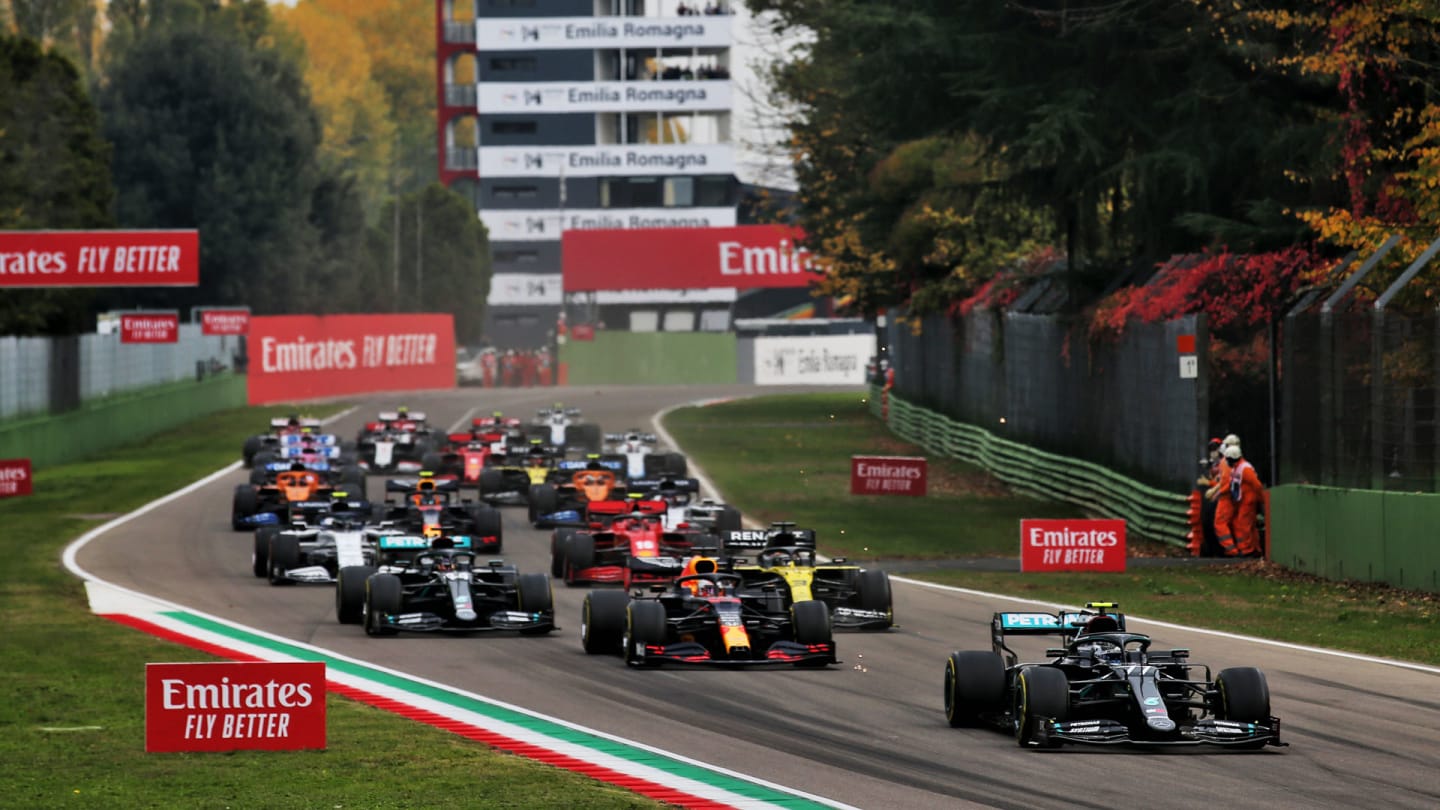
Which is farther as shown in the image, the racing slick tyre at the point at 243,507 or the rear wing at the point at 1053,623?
the racing slick tyre at the point at 243,507

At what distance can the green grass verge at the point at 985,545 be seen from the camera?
21.5 meters

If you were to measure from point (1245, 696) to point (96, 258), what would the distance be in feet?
97.9

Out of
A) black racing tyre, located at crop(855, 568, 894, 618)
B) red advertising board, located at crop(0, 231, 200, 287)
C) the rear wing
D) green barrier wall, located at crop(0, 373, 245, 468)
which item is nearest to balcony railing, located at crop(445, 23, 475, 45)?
green barrier wall, located at crop(0, 373, 245, 468)

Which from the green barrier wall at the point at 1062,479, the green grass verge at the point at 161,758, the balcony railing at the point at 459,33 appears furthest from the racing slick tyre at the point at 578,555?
the balcony railing at the point at 459,33

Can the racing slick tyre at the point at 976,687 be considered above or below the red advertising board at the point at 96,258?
below

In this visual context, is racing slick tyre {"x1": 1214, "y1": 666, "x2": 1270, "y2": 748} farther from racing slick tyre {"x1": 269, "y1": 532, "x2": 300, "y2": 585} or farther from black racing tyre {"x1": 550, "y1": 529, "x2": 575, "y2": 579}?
racing slick tyre {"x1": 269, "y1": 532, "x2": 300, "y2": 585}

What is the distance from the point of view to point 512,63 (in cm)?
13325

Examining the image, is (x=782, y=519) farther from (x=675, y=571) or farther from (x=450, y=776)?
(x=450, y=776)

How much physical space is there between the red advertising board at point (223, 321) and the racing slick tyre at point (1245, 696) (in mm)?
60913

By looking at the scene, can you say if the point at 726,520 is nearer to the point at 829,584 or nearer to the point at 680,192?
the point at 829,584

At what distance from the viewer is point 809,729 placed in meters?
15.2

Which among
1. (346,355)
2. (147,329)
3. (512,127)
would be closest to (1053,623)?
(147,329)

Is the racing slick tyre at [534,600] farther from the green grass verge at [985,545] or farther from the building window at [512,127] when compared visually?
the building window at [512,127]

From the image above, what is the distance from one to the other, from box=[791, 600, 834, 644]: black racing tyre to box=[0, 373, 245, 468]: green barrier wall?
30.1 m
